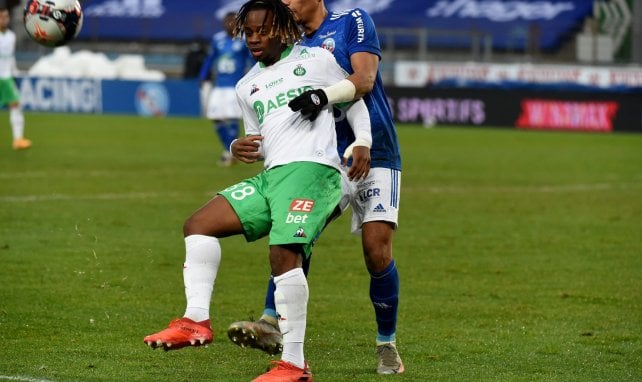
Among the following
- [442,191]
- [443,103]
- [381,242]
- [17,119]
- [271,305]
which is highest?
[381,242]

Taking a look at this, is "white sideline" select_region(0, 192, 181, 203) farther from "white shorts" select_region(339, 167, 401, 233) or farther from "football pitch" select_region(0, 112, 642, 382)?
"white shorts" select_region(339, 167, 401, 233)

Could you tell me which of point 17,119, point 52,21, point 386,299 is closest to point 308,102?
point 386,299

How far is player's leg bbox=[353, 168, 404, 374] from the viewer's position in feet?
22.9

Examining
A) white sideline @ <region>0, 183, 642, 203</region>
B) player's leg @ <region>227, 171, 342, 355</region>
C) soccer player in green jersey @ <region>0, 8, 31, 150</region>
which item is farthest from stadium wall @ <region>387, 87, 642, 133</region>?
player's leg @ <region>227, 171, 342, 355</region>

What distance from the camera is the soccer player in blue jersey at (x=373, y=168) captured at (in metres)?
6.93

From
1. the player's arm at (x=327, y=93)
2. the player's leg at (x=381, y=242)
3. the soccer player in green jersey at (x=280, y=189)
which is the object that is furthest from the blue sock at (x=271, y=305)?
the player's arm at (x=327, y=93)

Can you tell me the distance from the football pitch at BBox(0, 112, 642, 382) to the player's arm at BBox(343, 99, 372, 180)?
1.11 meters

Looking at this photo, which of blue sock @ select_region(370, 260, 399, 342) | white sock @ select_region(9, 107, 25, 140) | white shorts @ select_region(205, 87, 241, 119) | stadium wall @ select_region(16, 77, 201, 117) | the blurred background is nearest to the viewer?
blue sock @ select_region(370, 260, 399, 342)

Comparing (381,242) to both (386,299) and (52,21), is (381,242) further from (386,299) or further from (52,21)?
(52,21)

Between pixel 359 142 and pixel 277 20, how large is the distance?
74 cm

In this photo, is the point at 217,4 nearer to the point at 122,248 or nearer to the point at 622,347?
the point at 122,248

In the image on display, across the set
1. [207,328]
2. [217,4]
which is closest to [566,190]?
[207,328]

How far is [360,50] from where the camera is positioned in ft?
22.6

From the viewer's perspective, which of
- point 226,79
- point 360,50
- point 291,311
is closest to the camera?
point 291,311
